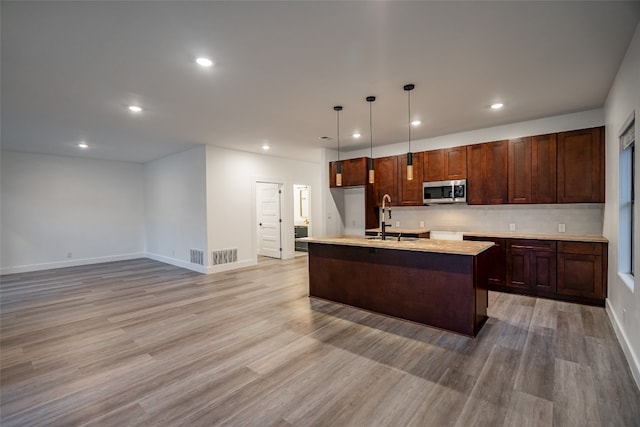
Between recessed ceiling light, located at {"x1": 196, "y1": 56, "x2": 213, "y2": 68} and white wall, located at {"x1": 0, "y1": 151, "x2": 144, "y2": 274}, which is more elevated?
recessed ceiling light, located at {"x1": 196, "y1": 56, "x2": 213, "y2": 68}

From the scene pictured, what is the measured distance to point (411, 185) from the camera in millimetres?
5684

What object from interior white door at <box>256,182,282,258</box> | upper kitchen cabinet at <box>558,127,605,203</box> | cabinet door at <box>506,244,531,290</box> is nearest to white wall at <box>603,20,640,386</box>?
upper kitchen cabinet at <box>558,127,605,203</box>

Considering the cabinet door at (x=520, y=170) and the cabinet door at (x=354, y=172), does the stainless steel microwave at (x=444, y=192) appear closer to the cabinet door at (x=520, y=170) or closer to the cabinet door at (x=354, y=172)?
the cabinet door at (x=520, y=170)

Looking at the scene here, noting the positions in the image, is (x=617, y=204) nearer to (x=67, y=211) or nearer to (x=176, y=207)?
(x=176, y=207)

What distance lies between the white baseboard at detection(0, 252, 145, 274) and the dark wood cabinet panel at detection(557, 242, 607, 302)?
9632mm

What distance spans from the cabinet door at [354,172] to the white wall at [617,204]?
361cm

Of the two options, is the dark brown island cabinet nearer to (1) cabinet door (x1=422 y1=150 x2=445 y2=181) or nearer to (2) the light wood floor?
(2) the light wood floor

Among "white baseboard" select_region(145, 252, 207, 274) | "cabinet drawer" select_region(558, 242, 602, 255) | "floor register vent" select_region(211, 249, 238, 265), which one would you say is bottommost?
"white baseboard" select_region(145, 252, 207, 274)

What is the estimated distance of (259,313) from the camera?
382 cm

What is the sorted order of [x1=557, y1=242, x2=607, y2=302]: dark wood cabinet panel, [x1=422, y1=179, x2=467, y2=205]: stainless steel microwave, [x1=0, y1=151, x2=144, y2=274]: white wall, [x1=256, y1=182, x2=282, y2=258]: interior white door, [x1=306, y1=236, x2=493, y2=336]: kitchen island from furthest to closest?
[x1=256, y1=182, x2=282, y2=258]: interior white door
[x1=0, y1=151, x2=144, y2=274]: white wall
[x1=422, y1=179, x2=467, y2=205]: stainless steel microwave
[x1=557, y1=242, x2=607, y2=302]: dark wood cabinet panel
[x1=306, y1=236, x2=493, y2=336]: kitchen island

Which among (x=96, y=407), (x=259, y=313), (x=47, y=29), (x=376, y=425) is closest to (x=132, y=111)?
(x=47, y=29)

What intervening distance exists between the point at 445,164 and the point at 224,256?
15.9ft

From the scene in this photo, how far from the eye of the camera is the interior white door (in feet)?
25.9

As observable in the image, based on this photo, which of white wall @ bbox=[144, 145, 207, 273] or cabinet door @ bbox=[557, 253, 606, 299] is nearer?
cabinet door @ bbox=[557, 253, 606, 299]
